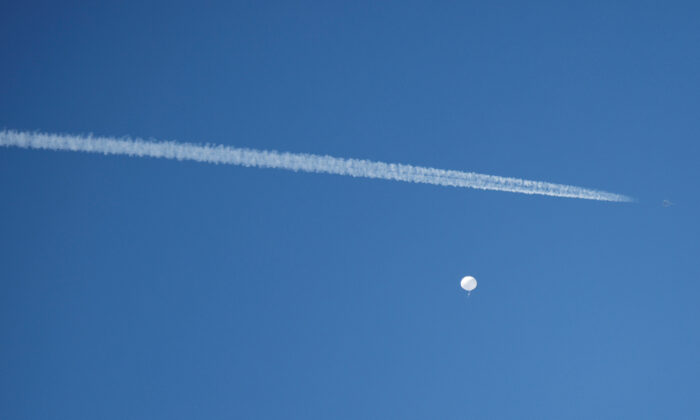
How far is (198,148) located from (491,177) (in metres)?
10.6

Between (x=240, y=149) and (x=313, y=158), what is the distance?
2.58 meters

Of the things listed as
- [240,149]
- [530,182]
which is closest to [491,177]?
[530,182]

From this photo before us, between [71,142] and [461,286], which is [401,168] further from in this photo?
[71,142]

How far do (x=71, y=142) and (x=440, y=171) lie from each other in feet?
41.3

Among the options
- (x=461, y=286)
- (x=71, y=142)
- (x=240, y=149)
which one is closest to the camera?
(x=71, y=142)

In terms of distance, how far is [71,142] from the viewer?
26.2m

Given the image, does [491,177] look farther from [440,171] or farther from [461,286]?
[461,286]

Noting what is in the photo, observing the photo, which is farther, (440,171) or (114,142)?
(440,171)

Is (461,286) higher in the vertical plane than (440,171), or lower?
lower

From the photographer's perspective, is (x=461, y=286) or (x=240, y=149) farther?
(x=461, y=286)

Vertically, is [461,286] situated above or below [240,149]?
below

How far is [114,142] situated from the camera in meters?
26.8

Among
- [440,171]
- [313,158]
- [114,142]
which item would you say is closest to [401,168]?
[440,171]

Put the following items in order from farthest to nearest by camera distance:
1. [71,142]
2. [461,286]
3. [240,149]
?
1. [461,286]
2. [240,149]
3. [71,142]
